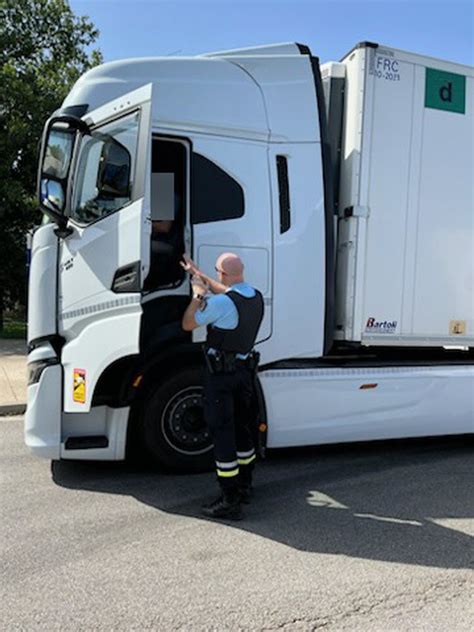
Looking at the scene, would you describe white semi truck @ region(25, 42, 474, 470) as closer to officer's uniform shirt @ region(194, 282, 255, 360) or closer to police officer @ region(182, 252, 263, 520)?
police officer @ region(182, 252, 263, 520)

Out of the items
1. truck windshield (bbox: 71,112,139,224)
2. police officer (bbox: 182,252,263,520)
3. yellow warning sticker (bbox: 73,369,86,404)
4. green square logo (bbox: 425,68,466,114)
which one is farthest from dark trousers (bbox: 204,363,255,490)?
green square logo (bbox: 425,68,466,114)

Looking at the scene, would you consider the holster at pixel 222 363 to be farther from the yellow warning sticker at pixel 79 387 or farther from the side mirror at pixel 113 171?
the side mirror at pixel 113 171

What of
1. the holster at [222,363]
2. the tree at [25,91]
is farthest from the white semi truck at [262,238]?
the tree at [25,91]

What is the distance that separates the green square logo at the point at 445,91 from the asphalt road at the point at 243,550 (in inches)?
124

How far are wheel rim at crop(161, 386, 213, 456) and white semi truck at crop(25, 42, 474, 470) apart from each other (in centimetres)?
1

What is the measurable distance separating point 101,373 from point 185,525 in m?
1.23

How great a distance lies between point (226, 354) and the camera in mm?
4094

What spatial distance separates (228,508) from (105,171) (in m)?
2.56

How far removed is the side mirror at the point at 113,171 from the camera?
4.50 meters

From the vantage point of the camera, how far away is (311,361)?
5273mm

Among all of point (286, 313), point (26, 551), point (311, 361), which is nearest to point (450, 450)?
point (311, 361)

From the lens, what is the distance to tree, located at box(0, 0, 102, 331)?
14.9m

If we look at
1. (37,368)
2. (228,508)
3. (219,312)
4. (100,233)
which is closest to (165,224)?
(100,233)

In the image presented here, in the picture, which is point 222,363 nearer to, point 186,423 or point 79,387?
point 186,423
